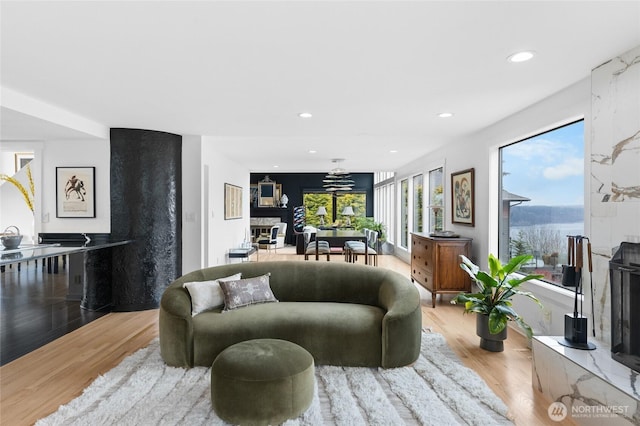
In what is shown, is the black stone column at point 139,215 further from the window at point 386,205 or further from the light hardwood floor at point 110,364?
the window at point 386,205

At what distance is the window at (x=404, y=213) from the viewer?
8915 millimetres

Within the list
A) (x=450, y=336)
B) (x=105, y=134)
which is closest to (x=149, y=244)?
(x=105, y=134)

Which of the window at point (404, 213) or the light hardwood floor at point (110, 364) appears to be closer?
the light hardwood floor at point (110, 364)

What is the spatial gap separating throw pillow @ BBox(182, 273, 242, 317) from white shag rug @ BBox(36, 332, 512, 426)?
1.70 feet

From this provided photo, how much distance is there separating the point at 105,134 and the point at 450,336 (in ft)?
15.7

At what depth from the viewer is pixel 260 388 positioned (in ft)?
6.90

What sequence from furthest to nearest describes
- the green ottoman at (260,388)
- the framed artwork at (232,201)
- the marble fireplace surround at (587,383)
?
the framed artwork at (232,201) → the green ottoman at (260,388) → the marble fireplace surround at (587,383)

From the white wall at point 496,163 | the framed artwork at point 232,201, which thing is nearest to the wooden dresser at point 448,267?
the white wall at point 496,163

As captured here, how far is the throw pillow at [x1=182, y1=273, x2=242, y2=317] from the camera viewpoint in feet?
10.5

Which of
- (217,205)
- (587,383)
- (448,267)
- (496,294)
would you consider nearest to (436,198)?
(448,267)

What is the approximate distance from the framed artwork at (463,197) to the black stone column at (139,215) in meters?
4.18

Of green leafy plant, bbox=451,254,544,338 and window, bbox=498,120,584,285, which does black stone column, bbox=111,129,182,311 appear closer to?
green leafy plant, bbox=451,254,544,338

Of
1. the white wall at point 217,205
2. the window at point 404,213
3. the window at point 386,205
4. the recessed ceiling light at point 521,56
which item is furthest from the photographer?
the window at point 386,205

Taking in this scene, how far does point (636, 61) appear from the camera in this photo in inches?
93.0
